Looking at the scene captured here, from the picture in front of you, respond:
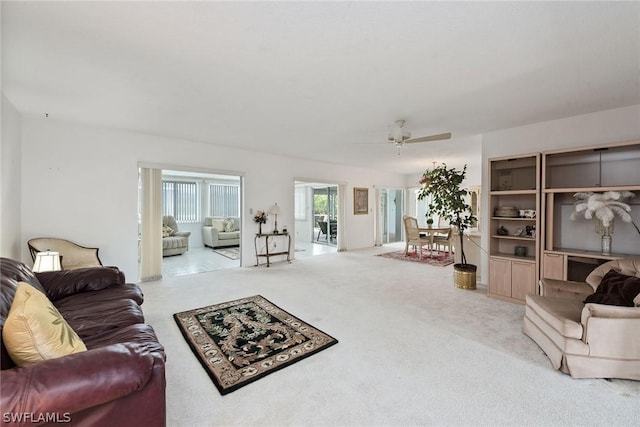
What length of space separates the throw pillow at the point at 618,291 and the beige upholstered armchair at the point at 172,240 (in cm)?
776

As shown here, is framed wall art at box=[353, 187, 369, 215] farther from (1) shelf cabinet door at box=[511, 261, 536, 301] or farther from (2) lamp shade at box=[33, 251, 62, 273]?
(2) lamp shade at box=[33, 251, 62, 273]

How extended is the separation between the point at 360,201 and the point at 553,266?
521cm

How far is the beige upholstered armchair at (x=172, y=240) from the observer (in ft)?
22.7

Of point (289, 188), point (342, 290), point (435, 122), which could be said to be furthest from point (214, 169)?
point (435, 122)

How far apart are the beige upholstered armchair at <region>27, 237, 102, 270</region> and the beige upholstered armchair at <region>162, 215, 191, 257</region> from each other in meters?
3.10

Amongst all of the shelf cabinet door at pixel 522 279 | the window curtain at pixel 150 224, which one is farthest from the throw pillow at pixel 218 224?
the shelf cabinet door at pixel 522 279

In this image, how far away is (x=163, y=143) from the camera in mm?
4629

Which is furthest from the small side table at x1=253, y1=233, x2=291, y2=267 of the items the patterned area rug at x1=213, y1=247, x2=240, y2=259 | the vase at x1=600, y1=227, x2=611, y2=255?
the vase at x1=600, y1=227, x2=611, y2=255

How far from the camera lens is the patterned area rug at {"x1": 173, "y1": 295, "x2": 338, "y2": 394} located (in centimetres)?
212

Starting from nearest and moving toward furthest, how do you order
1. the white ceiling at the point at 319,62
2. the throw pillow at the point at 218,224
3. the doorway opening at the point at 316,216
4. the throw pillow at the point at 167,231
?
the white ceiling at the point at 319,62, the throw pillow at the point at 167,231, the throw pillow at the point at 218,224, the doorway opening at the point at 316,216

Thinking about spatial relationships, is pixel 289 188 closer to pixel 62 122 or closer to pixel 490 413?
pixel 62 122

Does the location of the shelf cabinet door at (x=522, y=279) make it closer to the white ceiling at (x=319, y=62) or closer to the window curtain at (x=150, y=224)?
the white ceiling at (x=319, y=62)

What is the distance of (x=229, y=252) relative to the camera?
759 cm
